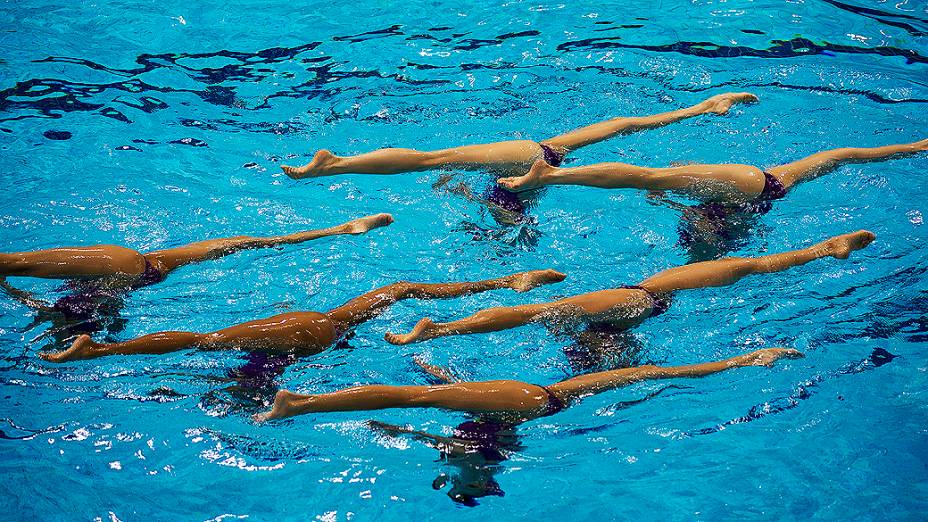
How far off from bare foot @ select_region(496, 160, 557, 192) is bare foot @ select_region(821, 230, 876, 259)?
1.87 metres

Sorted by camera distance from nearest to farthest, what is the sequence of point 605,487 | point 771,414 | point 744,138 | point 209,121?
point 605,487
point 771,414
point 744,138
point 209,121

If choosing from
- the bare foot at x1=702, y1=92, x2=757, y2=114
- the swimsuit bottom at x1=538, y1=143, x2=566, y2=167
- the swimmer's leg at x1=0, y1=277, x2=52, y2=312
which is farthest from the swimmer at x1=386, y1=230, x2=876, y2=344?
the swimmer's leg at x1=0, y1=277, x2=52, y2=312

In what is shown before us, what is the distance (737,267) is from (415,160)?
2.21m

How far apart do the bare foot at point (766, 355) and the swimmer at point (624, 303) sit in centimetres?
50

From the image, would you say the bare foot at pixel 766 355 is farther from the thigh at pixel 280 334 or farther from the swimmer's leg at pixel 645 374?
the thigh at pixel 280 334

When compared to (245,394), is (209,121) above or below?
above

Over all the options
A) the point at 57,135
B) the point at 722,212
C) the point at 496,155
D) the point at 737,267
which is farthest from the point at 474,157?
the point at 57,135

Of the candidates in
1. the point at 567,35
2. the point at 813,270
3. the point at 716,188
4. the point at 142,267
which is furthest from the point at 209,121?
the point at 813,270

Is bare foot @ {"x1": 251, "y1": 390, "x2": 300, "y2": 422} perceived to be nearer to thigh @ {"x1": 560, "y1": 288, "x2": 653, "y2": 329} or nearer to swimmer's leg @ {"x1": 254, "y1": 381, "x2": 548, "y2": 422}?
swimmer's leg @ {"x1": 254, "y1": 381, "x2": 548, "y2": 422}

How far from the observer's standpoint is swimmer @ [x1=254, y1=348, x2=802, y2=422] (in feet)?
12.4

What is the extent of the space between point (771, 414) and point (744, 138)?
3.09 meters

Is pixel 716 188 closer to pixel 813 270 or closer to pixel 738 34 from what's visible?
pixel 813 270

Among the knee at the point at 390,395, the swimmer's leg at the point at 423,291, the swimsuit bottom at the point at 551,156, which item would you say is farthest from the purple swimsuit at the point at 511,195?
the knee at the point at 390,395

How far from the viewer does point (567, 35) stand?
9000 mm
